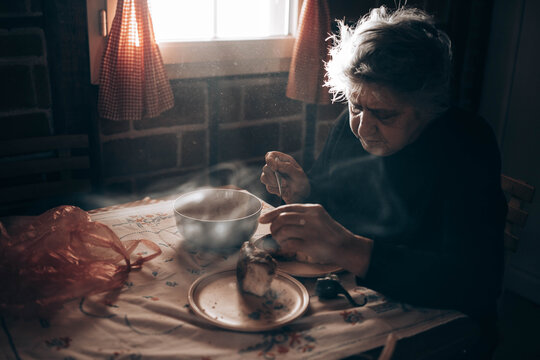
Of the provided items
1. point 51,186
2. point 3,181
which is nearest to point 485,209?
point 51,186

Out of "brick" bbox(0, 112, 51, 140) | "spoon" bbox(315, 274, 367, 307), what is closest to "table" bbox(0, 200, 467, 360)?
"spoon" bbox(315, 274, 367, 307)

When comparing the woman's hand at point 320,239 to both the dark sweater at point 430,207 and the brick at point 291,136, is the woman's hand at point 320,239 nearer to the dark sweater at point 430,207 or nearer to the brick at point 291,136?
the dark sweater at point 430,207

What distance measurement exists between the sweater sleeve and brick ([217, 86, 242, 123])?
3.96 feet

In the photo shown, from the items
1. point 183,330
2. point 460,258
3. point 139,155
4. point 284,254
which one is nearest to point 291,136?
point 139,155

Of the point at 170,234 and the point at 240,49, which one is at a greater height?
the point at 240,49

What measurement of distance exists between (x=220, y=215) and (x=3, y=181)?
952mm

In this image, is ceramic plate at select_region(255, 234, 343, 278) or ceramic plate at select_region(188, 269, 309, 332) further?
ceramic plate at select_region(255, 234, 343, 278)

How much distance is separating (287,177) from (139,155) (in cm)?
79

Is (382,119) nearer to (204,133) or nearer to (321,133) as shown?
(204,133)

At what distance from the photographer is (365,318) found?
3.15ft

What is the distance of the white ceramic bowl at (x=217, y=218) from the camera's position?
3.78 ft

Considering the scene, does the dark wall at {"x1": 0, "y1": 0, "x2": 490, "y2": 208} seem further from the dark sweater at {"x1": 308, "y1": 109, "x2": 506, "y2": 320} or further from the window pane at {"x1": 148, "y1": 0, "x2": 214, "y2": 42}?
the dark sweater at {"x1": 308, "y1": 109, "x2": 506, "y2": 320}

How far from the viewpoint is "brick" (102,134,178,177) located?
195 centimetres

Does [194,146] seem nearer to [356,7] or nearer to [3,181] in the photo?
[3,181]
